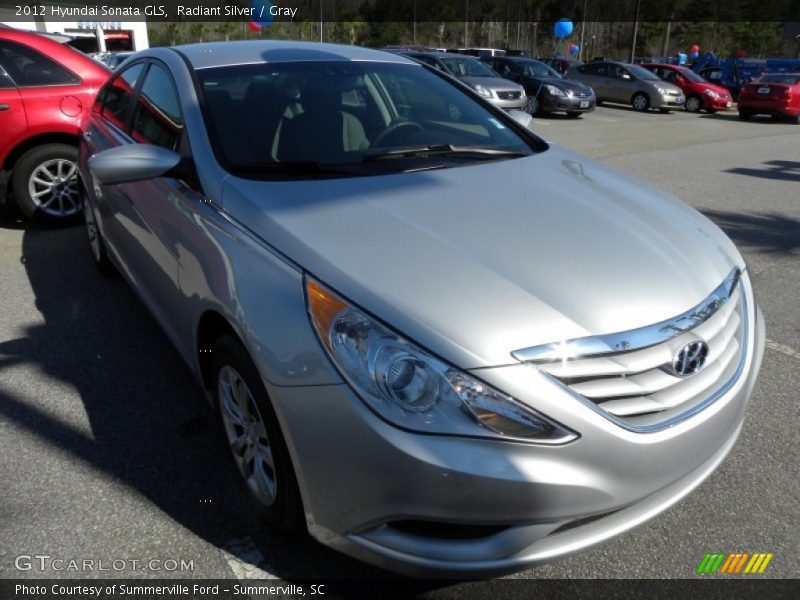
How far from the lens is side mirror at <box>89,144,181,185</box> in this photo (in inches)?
103

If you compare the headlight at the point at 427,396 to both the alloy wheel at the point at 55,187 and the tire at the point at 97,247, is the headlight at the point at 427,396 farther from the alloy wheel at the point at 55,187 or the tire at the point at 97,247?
the alloy wheel at the point at 55,187

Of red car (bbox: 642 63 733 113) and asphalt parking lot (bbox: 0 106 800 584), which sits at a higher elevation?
red car (bbox: 642 63 733 113)

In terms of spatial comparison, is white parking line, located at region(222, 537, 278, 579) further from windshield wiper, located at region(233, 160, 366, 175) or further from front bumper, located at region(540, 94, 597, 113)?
front bumper, located at region(540, 94, 597, 113)

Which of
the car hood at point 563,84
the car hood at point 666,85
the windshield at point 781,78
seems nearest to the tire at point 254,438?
the car hood at point 563,84

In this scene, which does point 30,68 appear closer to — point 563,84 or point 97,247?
point 97,247

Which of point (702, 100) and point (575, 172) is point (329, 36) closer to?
point (702, 100)

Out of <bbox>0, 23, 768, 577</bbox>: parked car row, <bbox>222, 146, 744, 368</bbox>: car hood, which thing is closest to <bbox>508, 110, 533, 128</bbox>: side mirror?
<bbox>0, 23, 768, 577</bbox>: parked car row

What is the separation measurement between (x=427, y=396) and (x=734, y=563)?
51.2 inches

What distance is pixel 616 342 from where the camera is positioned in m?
1.84

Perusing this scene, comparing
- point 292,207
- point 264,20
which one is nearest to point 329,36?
point 264,20

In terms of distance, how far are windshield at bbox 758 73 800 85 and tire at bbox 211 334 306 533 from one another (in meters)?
19.8

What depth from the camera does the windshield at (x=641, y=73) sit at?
20392 millimetres

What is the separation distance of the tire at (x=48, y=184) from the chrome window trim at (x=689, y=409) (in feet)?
17.6

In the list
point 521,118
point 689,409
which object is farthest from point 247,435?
point 521,118
